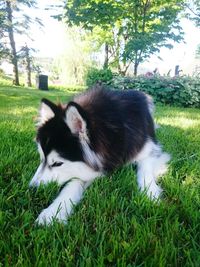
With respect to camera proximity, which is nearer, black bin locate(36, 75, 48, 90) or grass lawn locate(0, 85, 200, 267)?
grass lawn locate(0, 85, 200, 267)

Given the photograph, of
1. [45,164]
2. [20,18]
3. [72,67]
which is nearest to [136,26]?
[20,18]

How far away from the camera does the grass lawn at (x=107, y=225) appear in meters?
1.21

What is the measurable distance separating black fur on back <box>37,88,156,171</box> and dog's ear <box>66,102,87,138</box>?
1 cm

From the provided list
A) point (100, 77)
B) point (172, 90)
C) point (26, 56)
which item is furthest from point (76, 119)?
point (26, 56)

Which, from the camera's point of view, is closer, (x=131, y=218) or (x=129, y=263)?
(x=129, y=263)

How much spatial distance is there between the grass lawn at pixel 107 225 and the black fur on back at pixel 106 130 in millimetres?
224

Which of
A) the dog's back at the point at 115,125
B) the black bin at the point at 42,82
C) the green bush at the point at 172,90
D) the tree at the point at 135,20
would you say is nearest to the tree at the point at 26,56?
the black bin at the point at 42,82

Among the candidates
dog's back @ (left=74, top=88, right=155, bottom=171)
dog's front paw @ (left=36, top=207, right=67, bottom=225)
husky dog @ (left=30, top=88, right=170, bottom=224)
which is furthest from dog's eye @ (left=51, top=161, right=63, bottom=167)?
dog's front paw @ (left=36, top=207, right=67, bottom=225)

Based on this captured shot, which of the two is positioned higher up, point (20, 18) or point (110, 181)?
point (20, 18)

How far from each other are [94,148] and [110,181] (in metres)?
0.31

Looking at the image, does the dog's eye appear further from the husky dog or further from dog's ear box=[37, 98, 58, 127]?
dog's ear box=[37, 98, 58, 127]

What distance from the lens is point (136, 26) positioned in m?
16.7

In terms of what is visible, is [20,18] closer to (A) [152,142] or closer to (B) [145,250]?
(A) [152,142]

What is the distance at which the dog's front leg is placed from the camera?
1.52 m
